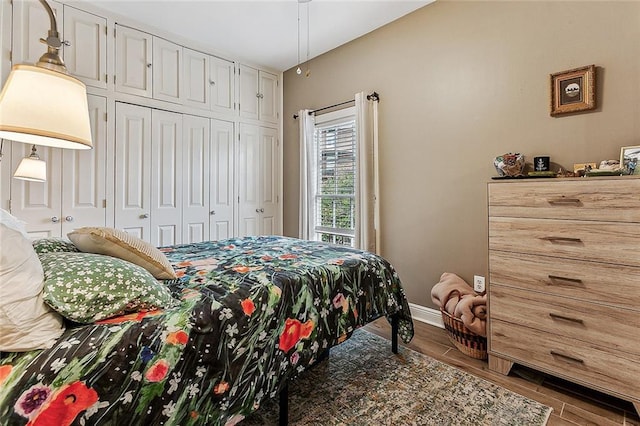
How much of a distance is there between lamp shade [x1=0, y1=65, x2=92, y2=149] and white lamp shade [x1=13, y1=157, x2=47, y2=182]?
1697 millimetres

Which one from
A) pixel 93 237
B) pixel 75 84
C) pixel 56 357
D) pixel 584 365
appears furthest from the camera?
pixel 584 365

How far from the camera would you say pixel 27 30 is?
2.59 metres

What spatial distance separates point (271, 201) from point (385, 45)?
239cm

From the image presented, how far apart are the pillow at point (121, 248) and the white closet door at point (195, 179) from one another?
210cm

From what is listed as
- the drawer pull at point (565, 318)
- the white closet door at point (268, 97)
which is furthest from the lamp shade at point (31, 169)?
the drawer pull at point (565, 318)

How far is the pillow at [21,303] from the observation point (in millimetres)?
864

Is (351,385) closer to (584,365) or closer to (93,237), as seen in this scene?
(584,365)

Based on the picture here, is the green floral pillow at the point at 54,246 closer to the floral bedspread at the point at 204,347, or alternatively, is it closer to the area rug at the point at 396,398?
the floral bedspread at the point at 204,347

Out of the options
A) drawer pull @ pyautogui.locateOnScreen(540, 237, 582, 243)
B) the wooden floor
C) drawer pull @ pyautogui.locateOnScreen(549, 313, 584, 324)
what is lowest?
the wooden floor

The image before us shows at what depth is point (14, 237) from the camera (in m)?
0.94

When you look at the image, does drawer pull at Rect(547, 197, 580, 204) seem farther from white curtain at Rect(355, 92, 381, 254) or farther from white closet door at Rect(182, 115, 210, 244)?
white closet door at Rect(182, 115, 210, 244)

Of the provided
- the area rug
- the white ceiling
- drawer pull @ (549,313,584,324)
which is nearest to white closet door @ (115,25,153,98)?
the white ceiling

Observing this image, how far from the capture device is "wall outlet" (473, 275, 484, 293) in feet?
8.37

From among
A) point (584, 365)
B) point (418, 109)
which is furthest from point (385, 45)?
point (584, 365)
